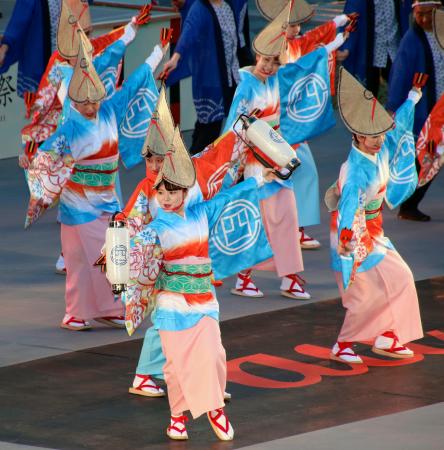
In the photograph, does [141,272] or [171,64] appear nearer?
[141,272]

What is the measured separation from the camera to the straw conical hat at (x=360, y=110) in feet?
26.0

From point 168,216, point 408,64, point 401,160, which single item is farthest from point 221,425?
point 408,64

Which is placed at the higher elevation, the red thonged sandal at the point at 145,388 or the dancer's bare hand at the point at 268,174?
the dancer's bare hand at the point at 268,174

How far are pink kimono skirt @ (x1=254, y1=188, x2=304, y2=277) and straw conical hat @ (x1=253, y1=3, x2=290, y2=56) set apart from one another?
2.98 ft

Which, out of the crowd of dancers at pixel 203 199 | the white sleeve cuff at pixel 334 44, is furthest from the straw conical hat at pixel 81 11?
the white sleeve cuff at pixel 334 44

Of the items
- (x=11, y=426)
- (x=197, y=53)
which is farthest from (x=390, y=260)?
(x=197, y=53)

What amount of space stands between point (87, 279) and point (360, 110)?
6.52 feet

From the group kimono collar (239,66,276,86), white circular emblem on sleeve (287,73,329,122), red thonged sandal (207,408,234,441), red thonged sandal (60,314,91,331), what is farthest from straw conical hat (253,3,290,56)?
A: red thonged sandal (207,408,234,441)

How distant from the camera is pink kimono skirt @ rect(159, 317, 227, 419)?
6785 mm

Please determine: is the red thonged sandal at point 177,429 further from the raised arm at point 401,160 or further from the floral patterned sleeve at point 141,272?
the raised arm at point 401,160

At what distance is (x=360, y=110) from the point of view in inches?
312

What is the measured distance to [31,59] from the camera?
12430 mm

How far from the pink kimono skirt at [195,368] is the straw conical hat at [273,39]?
108 inches

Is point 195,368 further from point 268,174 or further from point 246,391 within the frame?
point 268,174
